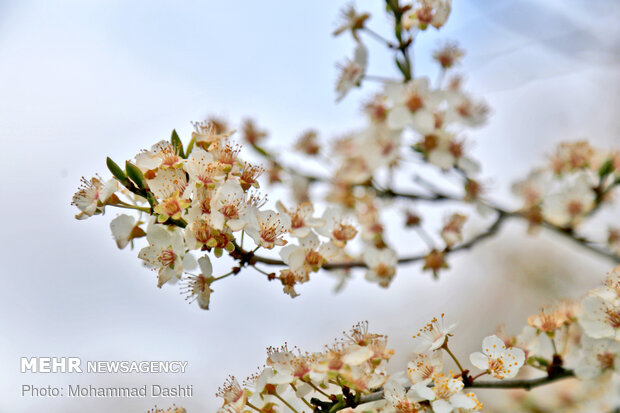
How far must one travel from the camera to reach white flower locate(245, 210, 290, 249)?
1.08 m

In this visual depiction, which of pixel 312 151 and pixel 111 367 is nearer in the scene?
pixel 111 367

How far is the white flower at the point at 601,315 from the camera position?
43.8 inches

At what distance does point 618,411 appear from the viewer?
1.41 meters

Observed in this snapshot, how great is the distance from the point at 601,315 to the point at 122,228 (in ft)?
3.14

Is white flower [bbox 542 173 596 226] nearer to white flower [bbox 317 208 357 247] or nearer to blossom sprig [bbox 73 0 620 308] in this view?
blossom sprig [bbox 73 0 620 308]

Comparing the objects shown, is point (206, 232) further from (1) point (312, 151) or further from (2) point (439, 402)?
(1) point (312, 151)

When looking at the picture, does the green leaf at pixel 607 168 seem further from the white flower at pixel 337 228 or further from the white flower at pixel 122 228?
the white flower at pixel 122 228

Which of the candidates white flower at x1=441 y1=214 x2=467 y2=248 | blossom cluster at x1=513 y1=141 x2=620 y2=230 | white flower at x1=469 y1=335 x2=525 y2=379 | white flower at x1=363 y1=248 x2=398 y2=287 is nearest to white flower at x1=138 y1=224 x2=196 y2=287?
white flower at x1=469 y1=335 x2=525 y2=379

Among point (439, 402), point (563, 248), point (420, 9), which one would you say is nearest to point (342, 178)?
point (420, 9)

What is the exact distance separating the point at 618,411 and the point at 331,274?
0.86 m

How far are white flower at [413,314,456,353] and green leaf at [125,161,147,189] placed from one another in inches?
23.5

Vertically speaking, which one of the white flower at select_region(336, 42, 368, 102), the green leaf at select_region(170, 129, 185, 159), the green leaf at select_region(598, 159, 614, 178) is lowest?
the green leaf at select_region(170, 129, 185, 159)

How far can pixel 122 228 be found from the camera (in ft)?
3.55

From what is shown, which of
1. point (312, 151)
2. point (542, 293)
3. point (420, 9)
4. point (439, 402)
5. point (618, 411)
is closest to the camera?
point (439, 402)
